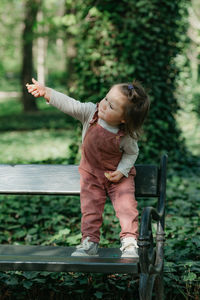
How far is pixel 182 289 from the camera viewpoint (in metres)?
2.98

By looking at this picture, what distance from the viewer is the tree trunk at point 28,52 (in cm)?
1638

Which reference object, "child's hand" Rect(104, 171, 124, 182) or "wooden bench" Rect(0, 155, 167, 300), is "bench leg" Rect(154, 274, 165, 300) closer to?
"wooden bench" Rect(0, 155, 167, 300)

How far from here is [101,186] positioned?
280cm

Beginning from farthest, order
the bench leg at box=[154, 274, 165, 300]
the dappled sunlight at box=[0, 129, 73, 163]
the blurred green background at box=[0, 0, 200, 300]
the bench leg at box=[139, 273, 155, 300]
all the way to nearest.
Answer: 1. the dappled sunlight at box=[0, 129, 73, 163]
2. the blurred green background at box=[0, 0, 200, 300]
3. the bench leg at box=[154, 274, 165, 300]
4. the bench leg at box=[139, 273, 155, 300]

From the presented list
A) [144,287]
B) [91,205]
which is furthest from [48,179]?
[144,287]

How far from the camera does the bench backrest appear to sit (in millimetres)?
2920

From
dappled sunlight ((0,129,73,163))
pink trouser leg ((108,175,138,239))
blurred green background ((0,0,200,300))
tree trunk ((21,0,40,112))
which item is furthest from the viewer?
tree trunk ((21,0,40,112))

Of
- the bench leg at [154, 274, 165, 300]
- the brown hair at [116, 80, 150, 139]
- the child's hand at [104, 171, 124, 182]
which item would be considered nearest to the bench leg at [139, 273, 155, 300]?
the bench leg at [154, 274, 165, 300]

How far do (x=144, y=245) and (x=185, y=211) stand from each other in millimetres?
2695

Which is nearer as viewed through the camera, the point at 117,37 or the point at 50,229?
the point at 50,229

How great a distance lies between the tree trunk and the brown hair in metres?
13.3

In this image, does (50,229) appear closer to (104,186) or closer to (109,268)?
(104,186)

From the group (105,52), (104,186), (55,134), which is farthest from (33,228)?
(55,134)

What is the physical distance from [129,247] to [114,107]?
86 centimetres
